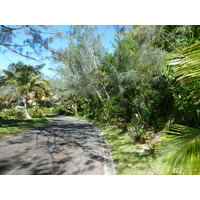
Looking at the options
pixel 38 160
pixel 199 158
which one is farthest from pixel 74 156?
pixel 199 158

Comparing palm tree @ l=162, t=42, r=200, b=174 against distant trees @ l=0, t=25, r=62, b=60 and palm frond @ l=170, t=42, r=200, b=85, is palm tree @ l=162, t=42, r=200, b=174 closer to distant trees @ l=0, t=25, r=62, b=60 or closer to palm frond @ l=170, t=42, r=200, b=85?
palm frond @ l=170, t=42, r=200, b=85

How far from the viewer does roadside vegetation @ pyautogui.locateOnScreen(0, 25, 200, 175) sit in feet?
2.62

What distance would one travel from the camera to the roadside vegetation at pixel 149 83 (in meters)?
0.80

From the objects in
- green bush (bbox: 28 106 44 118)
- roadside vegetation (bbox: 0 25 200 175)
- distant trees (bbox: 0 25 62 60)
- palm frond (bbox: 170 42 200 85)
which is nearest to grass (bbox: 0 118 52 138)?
roadside vegetation (bbox: 0 25 200 175)

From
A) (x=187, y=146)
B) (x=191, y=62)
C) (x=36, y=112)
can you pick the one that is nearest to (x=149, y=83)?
(x=191, y=62)

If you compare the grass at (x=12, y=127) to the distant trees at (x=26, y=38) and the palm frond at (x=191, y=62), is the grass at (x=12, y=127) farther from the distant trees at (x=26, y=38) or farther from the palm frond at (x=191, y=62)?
the palm frond at (x=191, y=62)

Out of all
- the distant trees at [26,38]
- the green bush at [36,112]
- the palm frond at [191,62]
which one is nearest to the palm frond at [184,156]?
the palm frond at [191,62]
